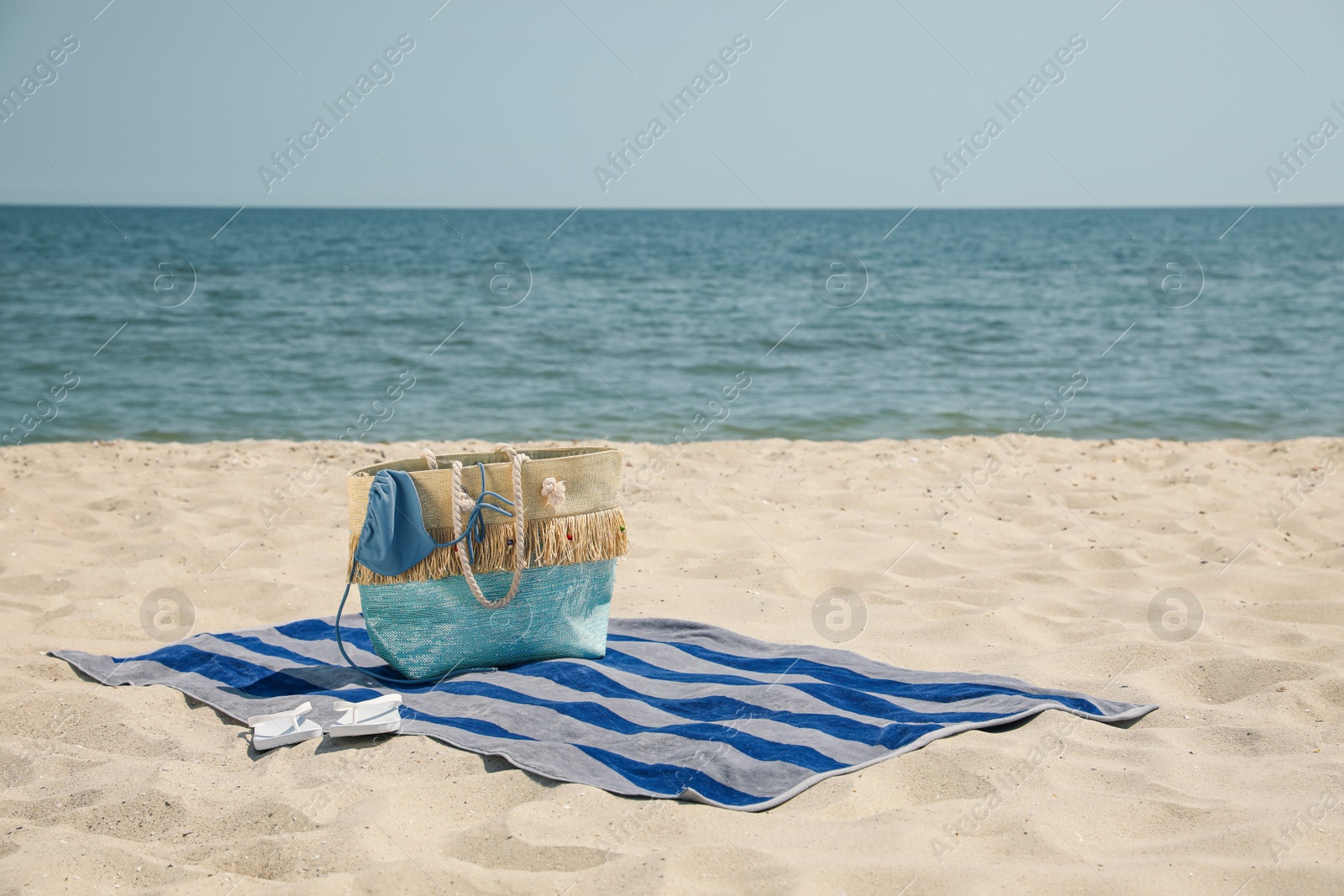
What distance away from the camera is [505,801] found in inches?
101

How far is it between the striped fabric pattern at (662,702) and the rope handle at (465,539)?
325mm

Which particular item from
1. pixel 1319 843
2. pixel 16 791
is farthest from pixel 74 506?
pixel 1319 843

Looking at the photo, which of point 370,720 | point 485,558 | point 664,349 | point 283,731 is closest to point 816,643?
point 485,558

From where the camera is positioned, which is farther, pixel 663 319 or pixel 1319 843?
pixel 663 319

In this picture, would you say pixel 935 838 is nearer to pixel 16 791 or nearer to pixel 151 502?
pixel 16 791

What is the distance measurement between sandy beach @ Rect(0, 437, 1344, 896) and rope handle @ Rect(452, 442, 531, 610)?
2.04 ft

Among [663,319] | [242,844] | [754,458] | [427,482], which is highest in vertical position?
[663,319]

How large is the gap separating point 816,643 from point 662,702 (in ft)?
3.02

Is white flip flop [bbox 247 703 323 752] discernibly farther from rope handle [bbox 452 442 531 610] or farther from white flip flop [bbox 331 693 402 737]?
rope handle [bbox 452 442 531 610]

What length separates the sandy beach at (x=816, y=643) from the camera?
2201 millimetres

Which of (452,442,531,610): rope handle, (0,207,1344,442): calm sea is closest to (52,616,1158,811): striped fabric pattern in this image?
(452,442,531,610): rope handle

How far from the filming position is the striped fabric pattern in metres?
2.69

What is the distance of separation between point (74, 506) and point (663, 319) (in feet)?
36.7

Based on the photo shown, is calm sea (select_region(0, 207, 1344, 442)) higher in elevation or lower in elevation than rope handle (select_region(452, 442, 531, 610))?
higher
